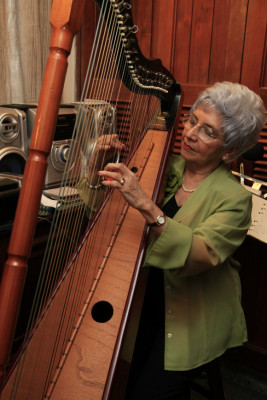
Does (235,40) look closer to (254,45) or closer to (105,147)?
(254,45)

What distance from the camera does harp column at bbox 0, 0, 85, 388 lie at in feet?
1.61

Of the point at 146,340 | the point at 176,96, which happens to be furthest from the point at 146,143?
the point at 146,340

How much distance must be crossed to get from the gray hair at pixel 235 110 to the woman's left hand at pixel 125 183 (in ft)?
1.45

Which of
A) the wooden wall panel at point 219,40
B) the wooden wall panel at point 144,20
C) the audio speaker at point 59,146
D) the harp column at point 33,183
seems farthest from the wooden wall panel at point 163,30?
the harp column at point 33,183

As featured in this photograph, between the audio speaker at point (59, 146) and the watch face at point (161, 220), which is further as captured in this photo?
the audio speaker at point (59, 146)

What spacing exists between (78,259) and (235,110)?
26.2 inches

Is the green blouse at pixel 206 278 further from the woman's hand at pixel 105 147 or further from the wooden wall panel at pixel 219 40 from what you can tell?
the wooden wall panel at pixel 219 40

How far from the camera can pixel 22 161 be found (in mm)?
1573

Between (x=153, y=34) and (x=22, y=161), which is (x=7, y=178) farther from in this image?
(x=153, y=34)

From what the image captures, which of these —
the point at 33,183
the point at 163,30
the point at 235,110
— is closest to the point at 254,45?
the point at 163,30

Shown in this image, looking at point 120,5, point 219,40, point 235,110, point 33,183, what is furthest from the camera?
point 219,40

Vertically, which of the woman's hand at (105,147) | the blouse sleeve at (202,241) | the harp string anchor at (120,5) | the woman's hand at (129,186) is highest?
the harp string anchor at (120,5)

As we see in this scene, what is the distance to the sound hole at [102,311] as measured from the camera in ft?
3.12

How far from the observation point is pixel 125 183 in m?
0.89
